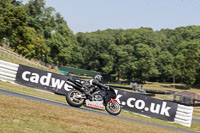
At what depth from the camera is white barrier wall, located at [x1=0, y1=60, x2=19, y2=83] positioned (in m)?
23.2

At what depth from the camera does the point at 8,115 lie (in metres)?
10.6

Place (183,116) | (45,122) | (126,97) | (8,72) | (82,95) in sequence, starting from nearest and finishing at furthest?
1. (45,122)
2. (82,95)
3. (183,116)
4. (126,97)
5. (8,72)

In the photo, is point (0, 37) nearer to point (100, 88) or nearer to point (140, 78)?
point (140, 78)

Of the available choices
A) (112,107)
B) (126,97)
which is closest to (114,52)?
(126,97)

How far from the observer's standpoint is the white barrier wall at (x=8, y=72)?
915 inches

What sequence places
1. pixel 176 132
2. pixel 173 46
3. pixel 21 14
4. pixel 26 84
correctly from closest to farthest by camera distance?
pixel 176 132, pixel 26 84, pixel 21 14, pixel 173 46

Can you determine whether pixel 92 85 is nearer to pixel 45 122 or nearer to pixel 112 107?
pixel 112 107

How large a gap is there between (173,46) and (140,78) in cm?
2690

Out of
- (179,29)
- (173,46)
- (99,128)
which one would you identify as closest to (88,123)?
(99,128)

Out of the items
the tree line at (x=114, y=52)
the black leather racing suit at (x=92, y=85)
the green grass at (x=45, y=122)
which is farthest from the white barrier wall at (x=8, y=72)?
the tree line at (x=114, y=52)

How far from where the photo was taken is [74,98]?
1417 centimetres

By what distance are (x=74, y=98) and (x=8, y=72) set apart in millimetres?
11168

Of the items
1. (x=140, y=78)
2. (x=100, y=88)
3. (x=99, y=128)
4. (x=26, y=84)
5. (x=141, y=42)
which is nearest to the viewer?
(x=99, y=128)

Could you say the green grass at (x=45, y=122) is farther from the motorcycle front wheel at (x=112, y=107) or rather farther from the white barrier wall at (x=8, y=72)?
the white barrier wall at (x=8, y=72)
